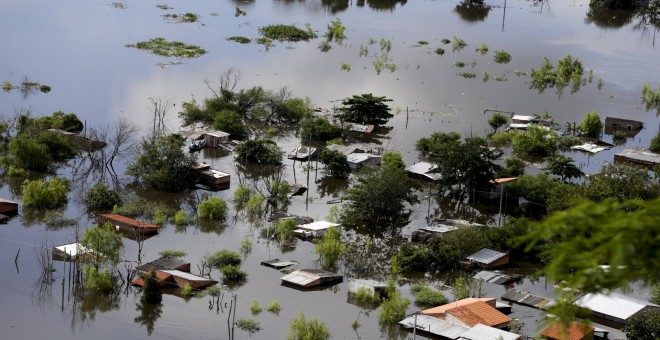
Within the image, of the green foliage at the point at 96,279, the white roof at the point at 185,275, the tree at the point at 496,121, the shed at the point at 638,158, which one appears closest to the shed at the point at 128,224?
the white roof at the point at 185,275

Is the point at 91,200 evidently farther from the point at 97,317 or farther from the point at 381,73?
the point at 381,73

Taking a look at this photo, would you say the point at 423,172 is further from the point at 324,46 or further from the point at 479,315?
the point at 324,46

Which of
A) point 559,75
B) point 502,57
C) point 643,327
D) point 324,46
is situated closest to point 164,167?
point 643,327

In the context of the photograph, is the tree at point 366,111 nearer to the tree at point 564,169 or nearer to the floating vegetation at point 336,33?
the tree at point 564,169

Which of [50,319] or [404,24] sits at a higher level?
[404,24]

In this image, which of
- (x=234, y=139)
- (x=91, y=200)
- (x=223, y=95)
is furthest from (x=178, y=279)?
(x=223, y=95)

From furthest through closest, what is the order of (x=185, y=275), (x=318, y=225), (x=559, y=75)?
(x=559, y=75) → (x=318, y=225) → (x=185, y=275)
